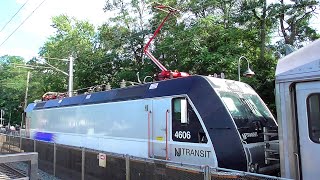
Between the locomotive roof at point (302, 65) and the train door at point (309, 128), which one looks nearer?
the train door at point (309, 128)

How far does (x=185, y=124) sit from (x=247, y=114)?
1.60 m

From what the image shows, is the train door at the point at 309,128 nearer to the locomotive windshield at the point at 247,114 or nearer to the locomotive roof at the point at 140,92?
the locomotive windshield at the point at 247,114

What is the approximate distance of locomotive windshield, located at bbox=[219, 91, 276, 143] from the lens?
8695 mm

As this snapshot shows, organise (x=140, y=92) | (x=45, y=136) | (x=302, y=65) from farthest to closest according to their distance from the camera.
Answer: (x=45, y=136)
(x=140, y=92)
(x=302, y=65)

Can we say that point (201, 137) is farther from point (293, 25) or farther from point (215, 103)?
point (293, 25)

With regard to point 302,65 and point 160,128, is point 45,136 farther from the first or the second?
point 302,65

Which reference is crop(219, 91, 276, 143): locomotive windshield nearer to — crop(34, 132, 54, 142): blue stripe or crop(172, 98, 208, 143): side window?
crop(172, 98, 208, 143): side window

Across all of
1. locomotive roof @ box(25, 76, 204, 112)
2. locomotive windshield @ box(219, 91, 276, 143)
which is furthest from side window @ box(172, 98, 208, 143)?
locomotive windshield @ box(219, 91, 276, 143)

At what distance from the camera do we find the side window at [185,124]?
29.6 ft

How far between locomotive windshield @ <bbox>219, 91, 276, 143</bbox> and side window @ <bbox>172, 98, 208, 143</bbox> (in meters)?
0.88

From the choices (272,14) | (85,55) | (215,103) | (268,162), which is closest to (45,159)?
(215,103)

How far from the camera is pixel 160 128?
10281 millimetres

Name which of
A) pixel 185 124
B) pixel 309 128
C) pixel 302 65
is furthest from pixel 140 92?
pixel 309 128

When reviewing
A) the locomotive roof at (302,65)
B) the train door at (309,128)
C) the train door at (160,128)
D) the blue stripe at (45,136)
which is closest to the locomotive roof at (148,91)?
the train door at (160,128)
